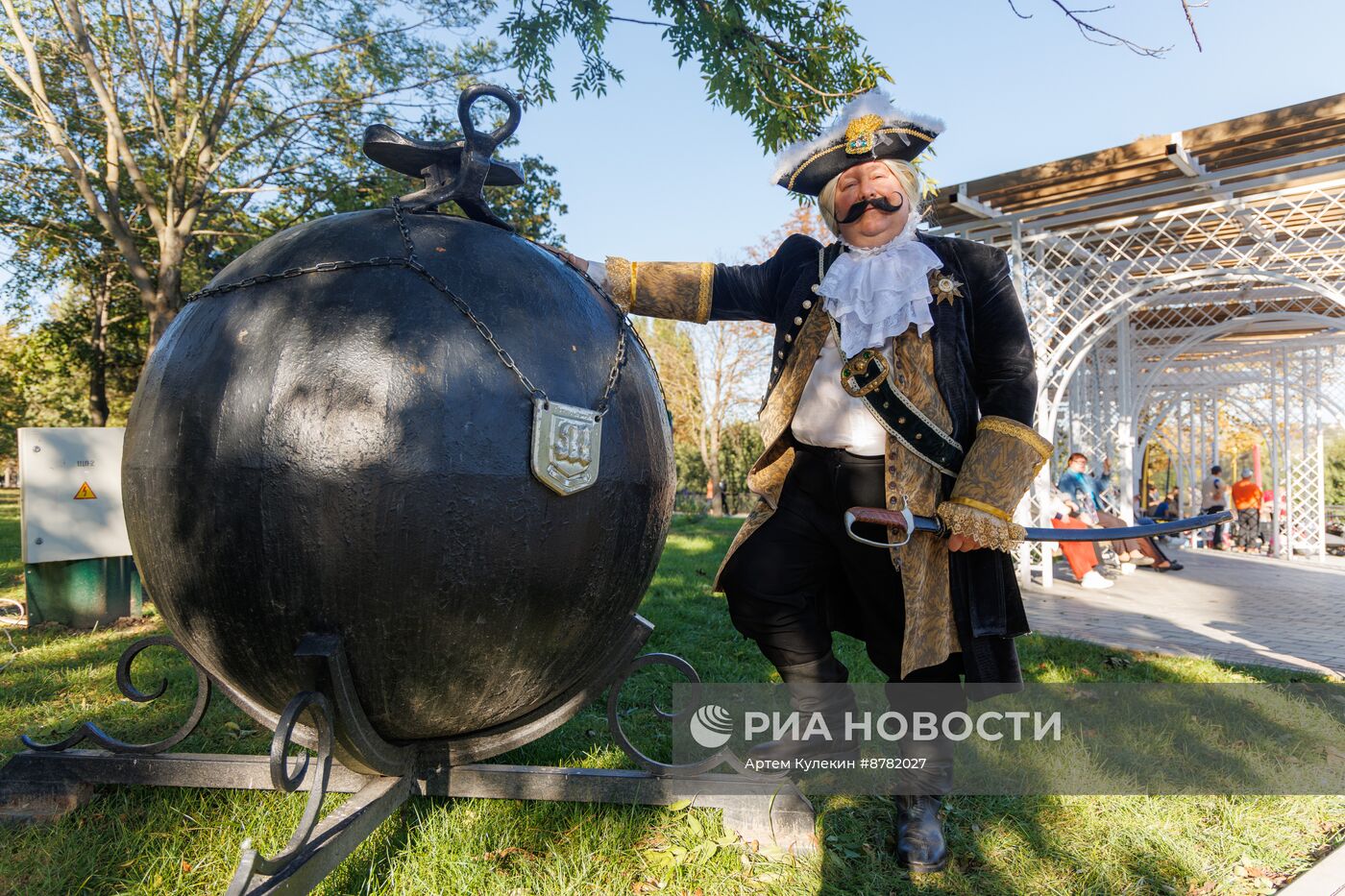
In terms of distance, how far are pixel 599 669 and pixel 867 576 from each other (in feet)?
2.73

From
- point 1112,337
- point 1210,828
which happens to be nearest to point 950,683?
point 1210,828

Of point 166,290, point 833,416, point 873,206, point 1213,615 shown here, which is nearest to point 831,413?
point 833,416

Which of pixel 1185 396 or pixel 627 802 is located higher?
pixel 1185 396

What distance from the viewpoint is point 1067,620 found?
6.55m

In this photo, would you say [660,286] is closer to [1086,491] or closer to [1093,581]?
[1093,581]

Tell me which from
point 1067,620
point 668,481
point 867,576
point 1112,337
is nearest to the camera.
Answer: point 668,481

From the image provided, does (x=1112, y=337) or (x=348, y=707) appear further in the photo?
(x=1112, y=337)

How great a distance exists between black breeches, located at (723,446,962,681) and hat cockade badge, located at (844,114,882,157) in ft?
2.95

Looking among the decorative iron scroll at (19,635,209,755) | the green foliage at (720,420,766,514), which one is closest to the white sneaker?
the decorative iron scroll at (19,635,209,755)

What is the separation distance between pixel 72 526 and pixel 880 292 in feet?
17.6

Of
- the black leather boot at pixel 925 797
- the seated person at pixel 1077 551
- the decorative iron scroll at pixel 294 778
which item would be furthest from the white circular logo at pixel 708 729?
the seated person at pixel 1077 551

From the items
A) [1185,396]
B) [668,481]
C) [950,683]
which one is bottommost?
[950,683]

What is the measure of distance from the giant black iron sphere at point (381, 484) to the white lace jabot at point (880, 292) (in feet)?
2.50

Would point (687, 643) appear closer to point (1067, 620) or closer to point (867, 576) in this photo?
point (867, 576)
